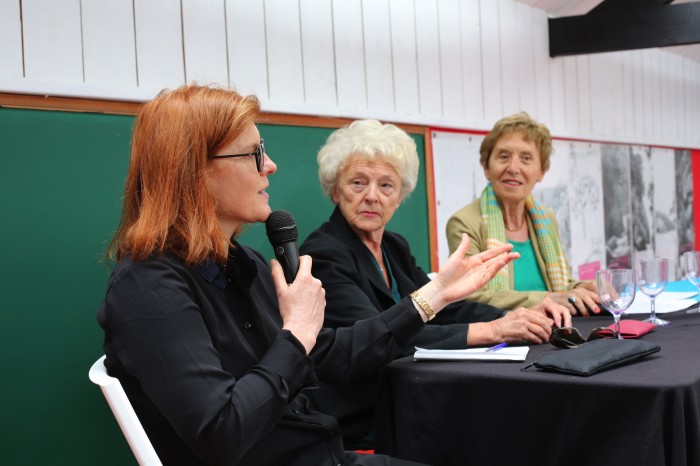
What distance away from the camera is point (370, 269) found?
7.14 feet

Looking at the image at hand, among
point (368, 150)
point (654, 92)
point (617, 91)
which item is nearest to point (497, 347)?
point (368, 150)

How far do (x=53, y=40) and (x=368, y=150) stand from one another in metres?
1.10

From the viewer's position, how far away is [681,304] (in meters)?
2.33

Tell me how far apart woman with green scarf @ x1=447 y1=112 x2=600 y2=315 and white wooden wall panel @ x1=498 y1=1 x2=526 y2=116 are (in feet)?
4.95

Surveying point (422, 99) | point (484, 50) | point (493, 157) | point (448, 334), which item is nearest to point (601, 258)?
point (484, 50)

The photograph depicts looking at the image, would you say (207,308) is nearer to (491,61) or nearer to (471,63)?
(471,63)

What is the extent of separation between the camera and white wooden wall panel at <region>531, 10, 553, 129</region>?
15.6 ft

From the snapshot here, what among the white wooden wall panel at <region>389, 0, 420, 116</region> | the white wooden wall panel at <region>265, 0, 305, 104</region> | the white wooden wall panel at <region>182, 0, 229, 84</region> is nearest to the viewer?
the white wooden wall panel at <region>182, 0, 229, 84</region>

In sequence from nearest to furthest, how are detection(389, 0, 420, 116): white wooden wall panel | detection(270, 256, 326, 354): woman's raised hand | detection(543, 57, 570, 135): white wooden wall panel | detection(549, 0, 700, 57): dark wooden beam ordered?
detection(270, 256, 326, 354): woman's raised hand < detection(389, 0, 420, 116): white wooden wall panel < detection(549, 0, 700, 57): dark wooden beam < detection(543, 57, 570, 135): white wooden wall panel

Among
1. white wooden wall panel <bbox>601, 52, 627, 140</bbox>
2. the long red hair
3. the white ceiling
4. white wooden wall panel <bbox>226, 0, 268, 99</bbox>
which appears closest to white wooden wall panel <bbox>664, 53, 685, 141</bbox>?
white wooden wall panel <bbox>601, 52, 627, 140</bbox>

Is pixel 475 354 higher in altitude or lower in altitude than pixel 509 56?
lower

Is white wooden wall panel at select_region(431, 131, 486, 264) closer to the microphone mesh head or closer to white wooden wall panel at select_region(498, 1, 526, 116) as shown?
white wooden wall panel at select_region(498, 1, 526, 116)

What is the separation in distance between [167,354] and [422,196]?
2723mm

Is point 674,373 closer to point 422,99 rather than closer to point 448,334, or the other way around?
point 448,334
